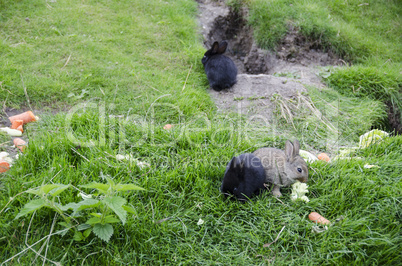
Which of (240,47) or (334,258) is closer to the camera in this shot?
(334,258)

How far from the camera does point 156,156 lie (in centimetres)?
303

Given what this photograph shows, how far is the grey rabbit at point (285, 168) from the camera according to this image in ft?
8.77

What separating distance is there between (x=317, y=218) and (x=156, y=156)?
1548 millimetres

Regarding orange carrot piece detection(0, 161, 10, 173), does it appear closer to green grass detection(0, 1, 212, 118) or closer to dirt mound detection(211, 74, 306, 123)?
green grass detection(0, 1, 212, 118)

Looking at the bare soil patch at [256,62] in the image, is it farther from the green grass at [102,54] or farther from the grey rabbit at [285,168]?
the grey rabbit at [285,168]

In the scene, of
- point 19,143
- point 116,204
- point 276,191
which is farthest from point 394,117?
point 19,143

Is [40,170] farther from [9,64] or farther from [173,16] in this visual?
[173,16]

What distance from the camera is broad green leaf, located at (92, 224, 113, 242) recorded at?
2057mm

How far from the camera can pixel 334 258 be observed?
216 centimetres

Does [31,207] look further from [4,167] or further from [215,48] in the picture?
[215,48]

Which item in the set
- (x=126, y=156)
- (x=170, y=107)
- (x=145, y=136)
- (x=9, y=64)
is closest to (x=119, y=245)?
(x=126, y=156)

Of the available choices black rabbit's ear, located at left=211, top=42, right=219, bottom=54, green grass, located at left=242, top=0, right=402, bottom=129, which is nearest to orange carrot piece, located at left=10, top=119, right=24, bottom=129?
black rabbit's ear, located at left=211, top=42, right=219, bottom=54

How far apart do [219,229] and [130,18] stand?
4862mm

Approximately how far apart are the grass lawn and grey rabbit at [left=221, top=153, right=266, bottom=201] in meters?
0.10
